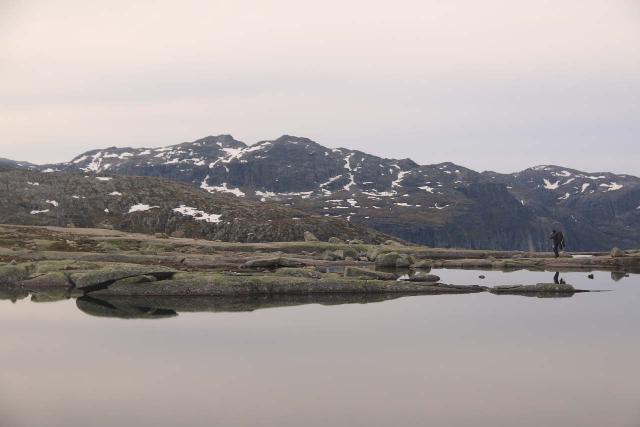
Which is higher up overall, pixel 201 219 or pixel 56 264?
pixel 201 219

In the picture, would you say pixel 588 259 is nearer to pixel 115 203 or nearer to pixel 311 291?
pixel 311 291

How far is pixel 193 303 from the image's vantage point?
4925cm

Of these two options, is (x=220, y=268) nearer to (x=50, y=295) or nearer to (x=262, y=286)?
(x=262, y=286)

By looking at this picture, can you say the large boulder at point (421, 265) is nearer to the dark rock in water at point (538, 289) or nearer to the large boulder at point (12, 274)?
Answer: the dark rock in water at point (538, 289)

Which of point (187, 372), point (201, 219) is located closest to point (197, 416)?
point (187, 372)

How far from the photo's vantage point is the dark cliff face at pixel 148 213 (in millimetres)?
166875

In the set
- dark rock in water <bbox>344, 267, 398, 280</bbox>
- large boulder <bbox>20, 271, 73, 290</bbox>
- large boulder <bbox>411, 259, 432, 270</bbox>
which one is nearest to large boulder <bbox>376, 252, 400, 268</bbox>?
large boulder <bbox>411, 259, 432, 270</bbox>

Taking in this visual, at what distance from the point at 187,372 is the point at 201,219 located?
15107 centimetres

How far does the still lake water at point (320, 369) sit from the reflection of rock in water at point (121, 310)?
1.24 metres

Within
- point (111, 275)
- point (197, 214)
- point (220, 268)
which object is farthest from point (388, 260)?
point (197, 214)

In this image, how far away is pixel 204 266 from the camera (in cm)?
7444

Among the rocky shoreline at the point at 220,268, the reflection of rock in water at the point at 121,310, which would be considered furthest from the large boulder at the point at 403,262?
the reflection of rock in water at the point at 121,310

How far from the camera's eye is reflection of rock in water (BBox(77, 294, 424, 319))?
4500 cm

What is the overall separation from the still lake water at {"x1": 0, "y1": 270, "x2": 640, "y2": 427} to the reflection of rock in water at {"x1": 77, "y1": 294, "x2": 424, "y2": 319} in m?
2.02
